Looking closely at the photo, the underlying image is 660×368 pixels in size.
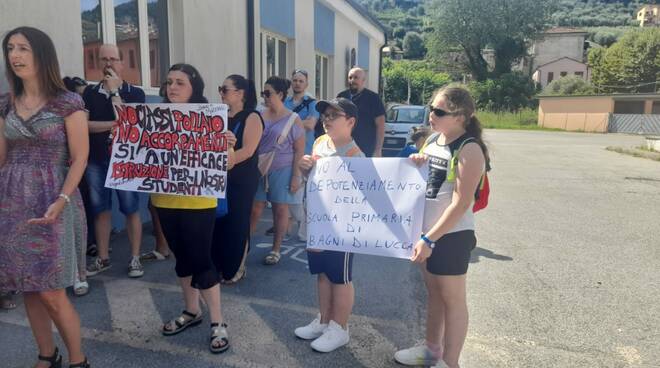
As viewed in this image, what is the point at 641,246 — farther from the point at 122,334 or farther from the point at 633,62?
the point at 633,62

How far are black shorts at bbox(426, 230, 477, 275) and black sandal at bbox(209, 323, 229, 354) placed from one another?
4.69ft

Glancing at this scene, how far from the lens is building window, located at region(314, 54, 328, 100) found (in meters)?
13.3

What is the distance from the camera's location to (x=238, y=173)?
11.0 feet

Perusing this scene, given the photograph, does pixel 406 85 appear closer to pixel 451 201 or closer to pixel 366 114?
pixel 366 114

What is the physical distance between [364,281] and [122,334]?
2.03 m

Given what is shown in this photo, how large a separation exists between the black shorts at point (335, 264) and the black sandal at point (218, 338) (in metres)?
0.75

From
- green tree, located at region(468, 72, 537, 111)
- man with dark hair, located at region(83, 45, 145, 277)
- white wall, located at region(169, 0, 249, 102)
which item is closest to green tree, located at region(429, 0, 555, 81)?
green tree, located at region(468, 72, 537, 111)

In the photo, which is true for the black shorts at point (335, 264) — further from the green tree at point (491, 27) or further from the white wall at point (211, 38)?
the green tree at point (491, 27)

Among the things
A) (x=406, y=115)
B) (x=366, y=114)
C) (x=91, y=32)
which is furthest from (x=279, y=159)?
(x=406, y=115)

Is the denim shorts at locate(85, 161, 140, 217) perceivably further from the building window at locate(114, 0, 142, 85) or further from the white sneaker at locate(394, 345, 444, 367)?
the white sneaker at locate(394, 345, 444, 367)

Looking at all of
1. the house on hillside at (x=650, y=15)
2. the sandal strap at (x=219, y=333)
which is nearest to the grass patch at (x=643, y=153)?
the sandal strap at (x=219, y=333)

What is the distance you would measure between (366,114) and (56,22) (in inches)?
127

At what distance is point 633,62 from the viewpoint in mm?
47531

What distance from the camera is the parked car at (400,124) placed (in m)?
13.6
